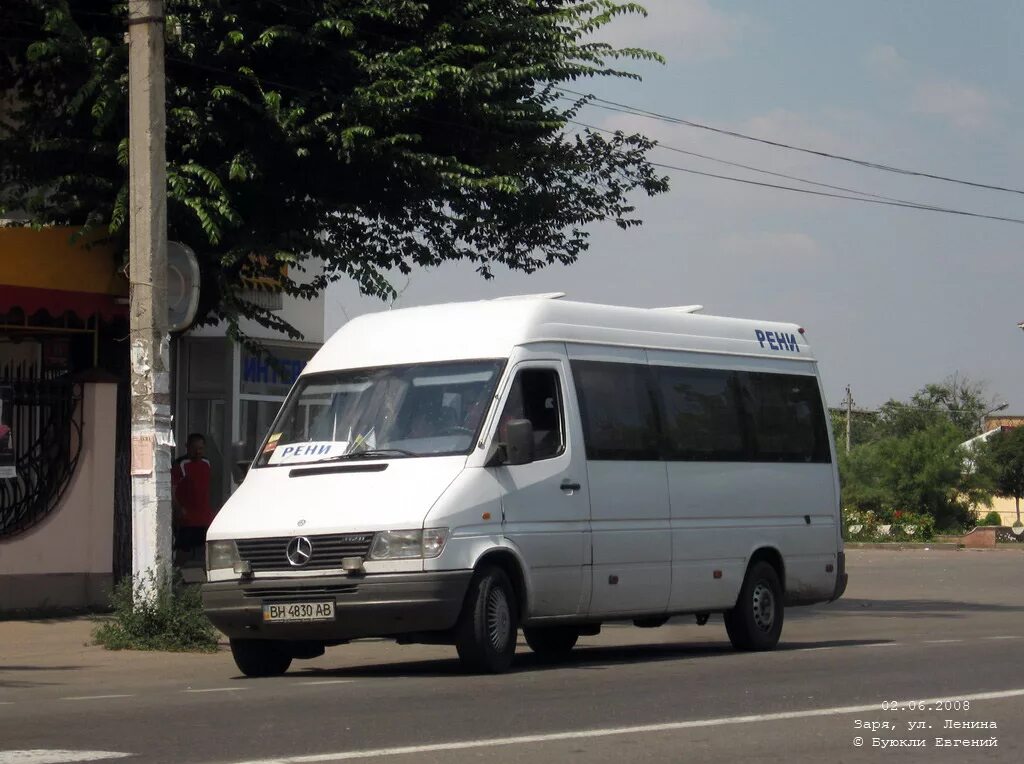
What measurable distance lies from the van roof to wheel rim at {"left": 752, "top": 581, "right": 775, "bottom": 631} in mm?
2227

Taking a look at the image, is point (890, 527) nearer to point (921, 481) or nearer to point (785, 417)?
point (921, 481)

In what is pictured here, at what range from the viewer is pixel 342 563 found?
36.9ft

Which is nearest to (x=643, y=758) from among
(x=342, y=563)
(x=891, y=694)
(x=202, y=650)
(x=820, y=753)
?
(x=820, y=753)

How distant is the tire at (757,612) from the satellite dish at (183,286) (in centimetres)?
571

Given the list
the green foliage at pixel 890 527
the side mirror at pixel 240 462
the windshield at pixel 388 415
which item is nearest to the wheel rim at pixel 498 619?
the windshield at pixel 388 415

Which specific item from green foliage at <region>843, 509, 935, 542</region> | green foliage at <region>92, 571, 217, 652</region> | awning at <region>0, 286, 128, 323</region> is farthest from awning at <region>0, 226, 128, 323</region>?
green foliage at <region>843, 509, 935, 542</region>

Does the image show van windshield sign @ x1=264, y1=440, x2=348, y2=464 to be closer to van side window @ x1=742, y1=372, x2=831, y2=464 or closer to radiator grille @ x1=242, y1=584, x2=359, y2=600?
radiator grille @ x1=242, y1=584, x2=359, y2=600

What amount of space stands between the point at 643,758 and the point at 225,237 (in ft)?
36.3

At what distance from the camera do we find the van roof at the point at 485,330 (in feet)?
40.6

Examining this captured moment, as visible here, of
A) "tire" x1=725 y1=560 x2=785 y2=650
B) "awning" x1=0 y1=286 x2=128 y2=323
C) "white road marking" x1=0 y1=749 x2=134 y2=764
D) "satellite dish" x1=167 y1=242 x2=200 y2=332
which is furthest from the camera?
"awning" x1=0 y1=286 x2=128 y2=323

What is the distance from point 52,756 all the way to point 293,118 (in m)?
10.0

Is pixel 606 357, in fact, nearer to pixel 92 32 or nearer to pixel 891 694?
pixel 891 694
